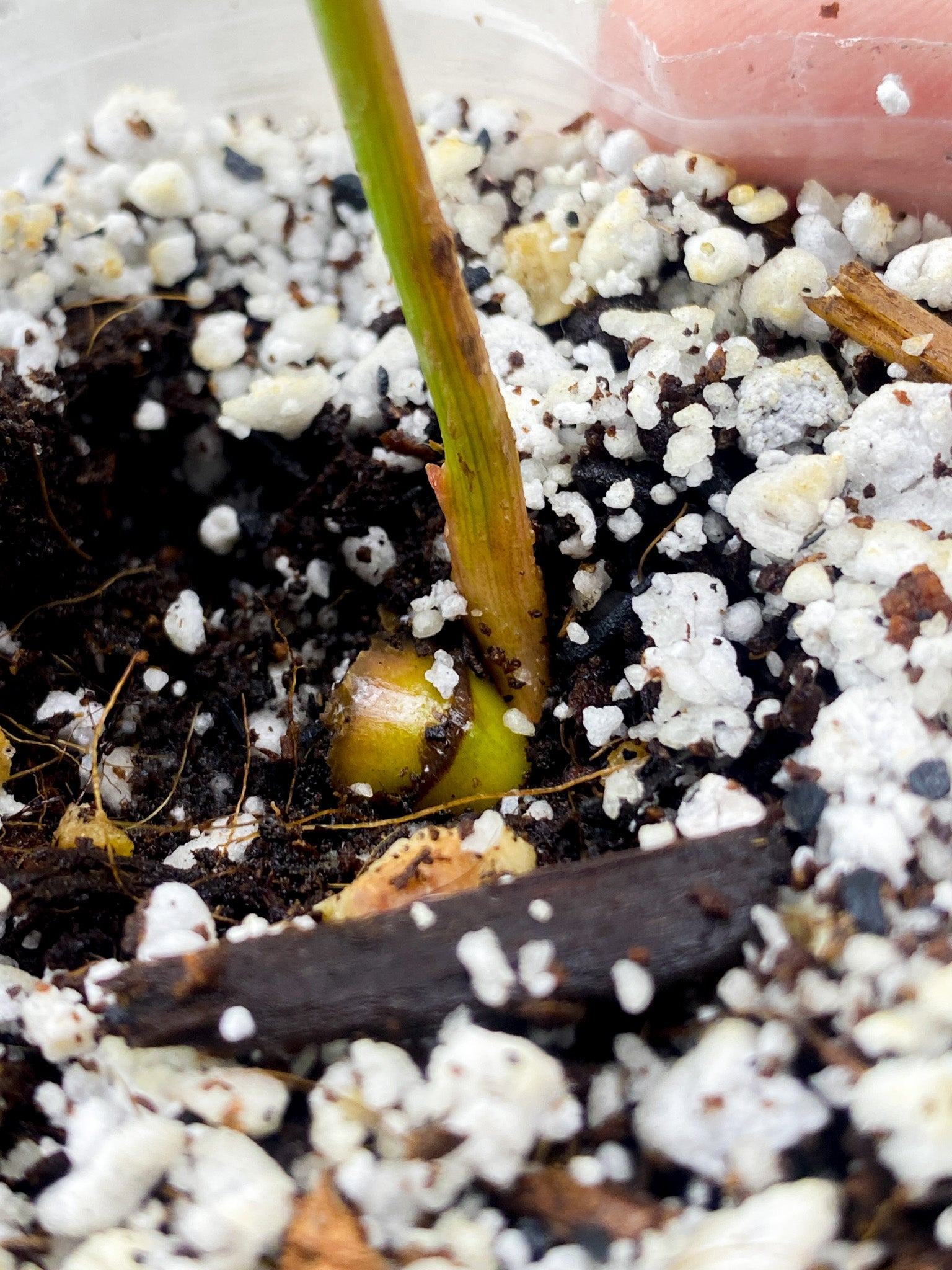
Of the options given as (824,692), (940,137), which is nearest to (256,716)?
(824,692)

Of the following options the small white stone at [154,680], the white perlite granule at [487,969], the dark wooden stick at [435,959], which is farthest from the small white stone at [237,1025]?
the small white stone at [154,680]

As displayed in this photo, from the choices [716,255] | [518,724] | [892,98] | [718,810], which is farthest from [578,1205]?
[892,98]

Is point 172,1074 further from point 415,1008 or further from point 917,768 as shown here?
point 917,768

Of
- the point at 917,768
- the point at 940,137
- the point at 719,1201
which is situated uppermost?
the point at 940,137

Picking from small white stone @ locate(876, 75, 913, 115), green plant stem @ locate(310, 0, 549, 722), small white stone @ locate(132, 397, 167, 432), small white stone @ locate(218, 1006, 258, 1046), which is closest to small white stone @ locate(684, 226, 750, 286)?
small white stone @ locate(876, 75, 913, 115)

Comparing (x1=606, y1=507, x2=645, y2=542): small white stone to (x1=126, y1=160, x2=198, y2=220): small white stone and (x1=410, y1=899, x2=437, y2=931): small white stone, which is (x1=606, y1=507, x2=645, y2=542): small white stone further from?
(x1=126, y1=160, x2=198, y2=220): small white stone

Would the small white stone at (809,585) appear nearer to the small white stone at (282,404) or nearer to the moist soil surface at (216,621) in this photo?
the moist soil surface at (216,621)

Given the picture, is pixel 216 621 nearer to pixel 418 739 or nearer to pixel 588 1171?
pixel 418 739
